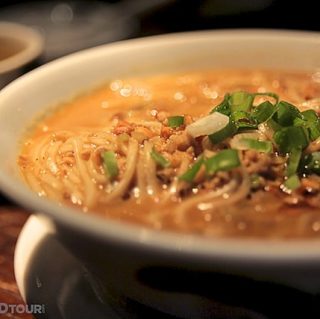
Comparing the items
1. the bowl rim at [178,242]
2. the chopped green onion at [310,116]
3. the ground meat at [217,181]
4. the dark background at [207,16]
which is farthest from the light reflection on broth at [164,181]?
the dark background at [207,16]

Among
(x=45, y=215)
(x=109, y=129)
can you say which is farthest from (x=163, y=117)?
(x=45, y=215)

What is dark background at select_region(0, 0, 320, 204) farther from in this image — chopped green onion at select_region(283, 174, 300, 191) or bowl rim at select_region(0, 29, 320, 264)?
bowl rim at select_region(0, 29, 320, 264)

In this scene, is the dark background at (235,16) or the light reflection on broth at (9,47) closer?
the light reflection on broth at (9,47)

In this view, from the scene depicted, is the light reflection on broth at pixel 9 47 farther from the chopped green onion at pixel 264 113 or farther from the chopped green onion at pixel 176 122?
the chopped green onion at pixel 264 113

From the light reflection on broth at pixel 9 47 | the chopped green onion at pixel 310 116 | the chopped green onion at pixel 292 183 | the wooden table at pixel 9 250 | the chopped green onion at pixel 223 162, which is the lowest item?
the wooden table at pixel 9 250

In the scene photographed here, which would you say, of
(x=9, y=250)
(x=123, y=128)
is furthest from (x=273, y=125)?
(x=9, y=250)

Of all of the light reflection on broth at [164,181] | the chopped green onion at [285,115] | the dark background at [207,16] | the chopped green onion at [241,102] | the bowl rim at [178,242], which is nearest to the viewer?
the bowl rim at [178,242]
